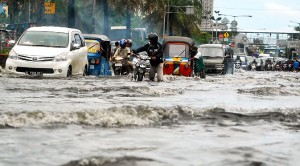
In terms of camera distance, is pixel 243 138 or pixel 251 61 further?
pixel 251 61

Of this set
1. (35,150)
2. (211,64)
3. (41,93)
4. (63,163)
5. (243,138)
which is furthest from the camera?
(211,64)

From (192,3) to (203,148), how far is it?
76146 mm

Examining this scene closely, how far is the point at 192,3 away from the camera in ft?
268

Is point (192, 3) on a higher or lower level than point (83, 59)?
higher

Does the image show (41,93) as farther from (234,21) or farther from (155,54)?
(234,21)

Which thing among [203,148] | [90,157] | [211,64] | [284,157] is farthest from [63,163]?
[211,64]

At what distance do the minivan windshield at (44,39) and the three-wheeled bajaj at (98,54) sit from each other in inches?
165

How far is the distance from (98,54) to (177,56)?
585cm

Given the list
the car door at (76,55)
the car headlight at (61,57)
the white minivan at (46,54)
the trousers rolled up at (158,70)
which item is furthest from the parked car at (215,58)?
the car headlight at (61,57)

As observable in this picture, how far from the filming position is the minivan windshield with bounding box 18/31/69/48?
19.4 m

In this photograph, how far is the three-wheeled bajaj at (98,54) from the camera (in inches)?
964

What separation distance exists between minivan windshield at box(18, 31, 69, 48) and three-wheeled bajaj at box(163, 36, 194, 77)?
9431mm

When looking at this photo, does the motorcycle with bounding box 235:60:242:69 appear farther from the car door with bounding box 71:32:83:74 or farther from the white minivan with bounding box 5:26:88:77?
the white minivan with bounding box 5:26:88:77

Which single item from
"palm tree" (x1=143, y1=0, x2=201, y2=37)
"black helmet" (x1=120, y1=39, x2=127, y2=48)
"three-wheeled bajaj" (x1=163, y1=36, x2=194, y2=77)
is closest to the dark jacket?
"black helmet" (x1=120, y1=39, x2=127, y2=48)
